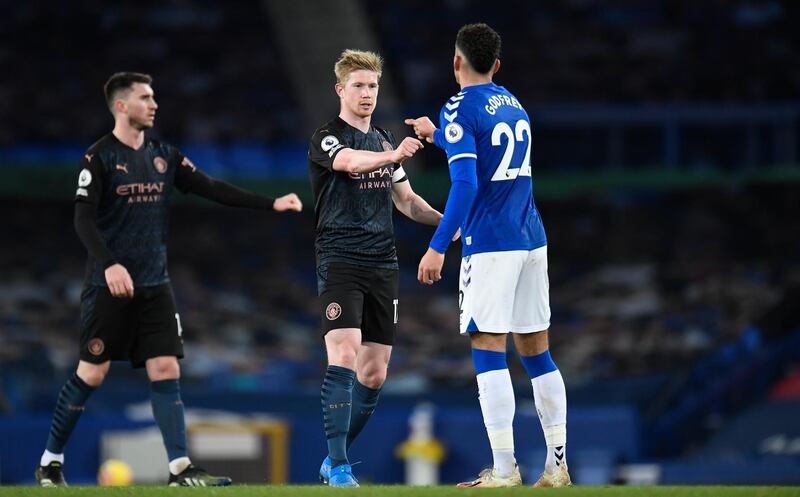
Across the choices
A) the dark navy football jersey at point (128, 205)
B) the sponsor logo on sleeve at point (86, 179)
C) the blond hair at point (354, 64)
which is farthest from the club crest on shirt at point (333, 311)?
the sponsor logo on sleeve at point (86, 179)

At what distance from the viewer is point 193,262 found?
27984 mm

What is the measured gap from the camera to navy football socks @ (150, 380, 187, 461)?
937cm

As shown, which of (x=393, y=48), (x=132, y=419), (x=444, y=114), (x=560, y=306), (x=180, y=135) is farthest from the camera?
(x=393, y=48)

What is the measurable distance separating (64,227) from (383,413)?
13.2 m

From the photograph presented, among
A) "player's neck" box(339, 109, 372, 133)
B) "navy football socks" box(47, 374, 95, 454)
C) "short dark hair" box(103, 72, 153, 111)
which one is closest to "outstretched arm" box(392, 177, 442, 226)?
"player's neck" box(339, 109, 372, 133)

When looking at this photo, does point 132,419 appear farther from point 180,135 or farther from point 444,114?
point 180,135

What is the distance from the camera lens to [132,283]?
9.30 metres

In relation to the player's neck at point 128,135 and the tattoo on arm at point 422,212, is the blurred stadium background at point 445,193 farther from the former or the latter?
the player's neck at point 128,135

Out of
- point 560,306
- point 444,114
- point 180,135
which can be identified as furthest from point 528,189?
point 180,135

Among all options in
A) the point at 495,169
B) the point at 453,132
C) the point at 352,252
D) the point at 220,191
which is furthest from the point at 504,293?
the point at 220,191

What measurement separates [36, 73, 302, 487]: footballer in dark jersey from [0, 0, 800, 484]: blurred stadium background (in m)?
9.23

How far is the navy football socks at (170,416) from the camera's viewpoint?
9367 millimetres

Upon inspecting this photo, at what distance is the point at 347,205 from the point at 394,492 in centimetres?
196

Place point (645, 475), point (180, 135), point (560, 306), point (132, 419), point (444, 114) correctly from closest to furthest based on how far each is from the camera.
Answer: point (444, 114), point (645, 475), point (132, 419), point (560, 306), point (180, 135)
